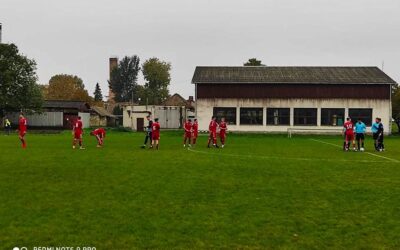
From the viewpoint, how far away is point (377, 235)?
7453 mm

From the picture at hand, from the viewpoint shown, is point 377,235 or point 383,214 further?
point 383,214

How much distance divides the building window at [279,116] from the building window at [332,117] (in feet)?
13.2

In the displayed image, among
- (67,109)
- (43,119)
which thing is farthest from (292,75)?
(43,119)

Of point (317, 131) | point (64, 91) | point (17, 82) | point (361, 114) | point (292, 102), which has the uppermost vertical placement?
point (64, 91)

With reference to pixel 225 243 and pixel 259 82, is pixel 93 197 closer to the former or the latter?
pixel 225 243

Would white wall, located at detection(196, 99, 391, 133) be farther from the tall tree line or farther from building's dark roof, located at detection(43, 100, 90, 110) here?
the tall tree line

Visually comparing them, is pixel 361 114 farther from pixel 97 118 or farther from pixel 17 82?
pixel 97 118

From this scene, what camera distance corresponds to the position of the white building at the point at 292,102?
2025 inches

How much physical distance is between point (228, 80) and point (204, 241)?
46471 mm

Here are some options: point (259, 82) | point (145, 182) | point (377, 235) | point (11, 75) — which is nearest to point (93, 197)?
point (145, 182)

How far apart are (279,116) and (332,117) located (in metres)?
6.04

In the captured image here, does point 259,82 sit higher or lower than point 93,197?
higher

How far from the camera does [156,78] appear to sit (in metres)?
121

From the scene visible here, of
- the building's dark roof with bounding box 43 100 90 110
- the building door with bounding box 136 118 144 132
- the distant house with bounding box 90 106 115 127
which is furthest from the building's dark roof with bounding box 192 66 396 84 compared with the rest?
the distant house with bounding box 90 106 115 127
